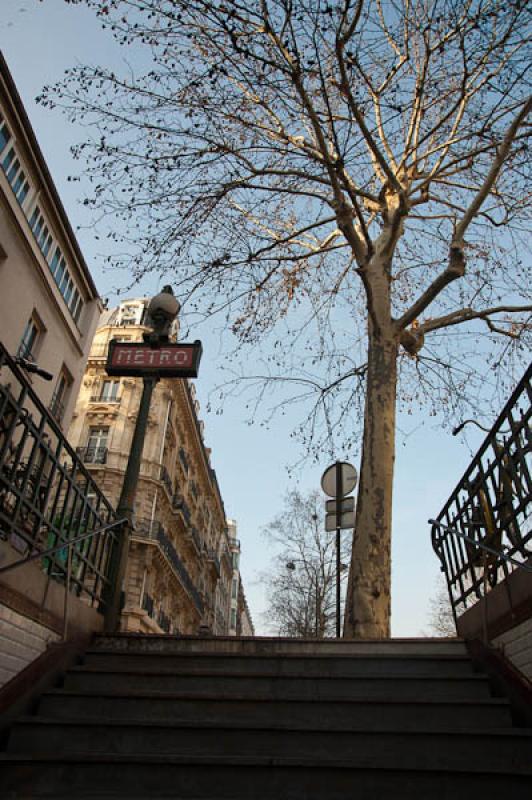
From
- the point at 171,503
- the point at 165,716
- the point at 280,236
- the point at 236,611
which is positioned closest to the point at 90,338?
the point at 280,236

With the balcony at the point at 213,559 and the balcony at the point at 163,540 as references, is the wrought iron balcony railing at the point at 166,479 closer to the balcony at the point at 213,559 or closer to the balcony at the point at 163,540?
the balcony at the point at 163,540

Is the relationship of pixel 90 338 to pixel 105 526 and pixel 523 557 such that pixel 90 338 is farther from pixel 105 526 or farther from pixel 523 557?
pixel 523 557

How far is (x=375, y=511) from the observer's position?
7.30 metres

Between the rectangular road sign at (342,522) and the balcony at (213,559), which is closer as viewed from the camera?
the rectangular road sign at (342,522)

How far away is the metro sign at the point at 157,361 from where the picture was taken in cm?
677

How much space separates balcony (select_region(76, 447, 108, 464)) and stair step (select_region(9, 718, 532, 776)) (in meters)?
28.7

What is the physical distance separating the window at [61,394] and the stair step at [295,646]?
574 inches

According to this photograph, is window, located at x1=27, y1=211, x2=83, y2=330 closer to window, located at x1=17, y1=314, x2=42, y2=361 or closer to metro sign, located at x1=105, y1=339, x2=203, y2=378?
window, located at x1=17, y1=314, x2=42, y2=361

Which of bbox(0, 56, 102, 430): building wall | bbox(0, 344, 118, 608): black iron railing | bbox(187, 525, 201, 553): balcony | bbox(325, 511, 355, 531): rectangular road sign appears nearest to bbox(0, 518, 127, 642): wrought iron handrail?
bbox(0, 344, 118, 608): black iron railing

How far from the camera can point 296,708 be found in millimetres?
3477

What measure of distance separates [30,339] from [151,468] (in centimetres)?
1618

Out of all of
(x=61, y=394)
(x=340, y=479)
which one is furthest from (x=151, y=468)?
(x=340, y=479)

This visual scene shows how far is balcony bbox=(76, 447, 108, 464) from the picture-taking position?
102 ft

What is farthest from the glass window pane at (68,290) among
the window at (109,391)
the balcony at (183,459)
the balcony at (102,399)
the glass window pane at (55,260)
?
the balcony at (183,459)
